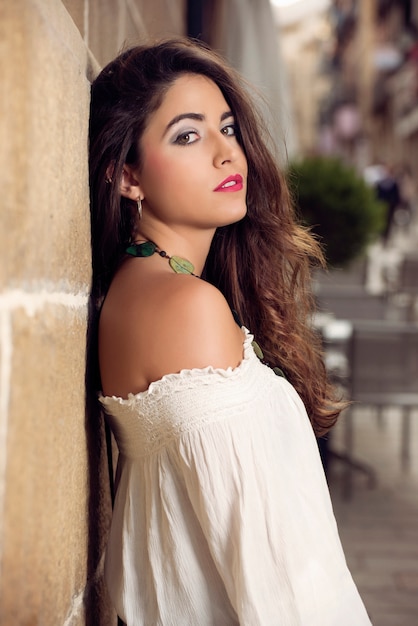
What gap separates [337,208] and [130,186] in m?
2.74

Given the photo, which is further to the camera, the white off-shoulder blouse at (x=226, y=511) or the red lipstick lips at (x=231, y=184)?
the red lipstick lips at (x=231, y=184)

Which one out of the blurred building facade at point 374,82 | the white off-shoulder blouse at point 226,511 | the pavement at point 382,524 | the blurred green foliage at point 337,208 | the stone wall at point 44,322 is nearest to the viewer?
the stone wall at point 44,322

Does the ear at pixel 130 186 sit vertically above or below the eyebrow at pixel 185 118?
below

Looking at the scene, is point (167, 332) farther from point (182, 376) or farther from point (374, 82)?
point (374, 82)

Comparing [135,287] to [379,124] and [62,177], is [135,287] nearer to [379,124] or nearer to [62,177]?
[62,177]

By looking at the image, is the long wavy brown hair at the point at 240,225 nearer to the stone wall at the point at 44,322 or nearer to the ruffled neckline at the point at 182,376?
the stone wall at the point at 44,322

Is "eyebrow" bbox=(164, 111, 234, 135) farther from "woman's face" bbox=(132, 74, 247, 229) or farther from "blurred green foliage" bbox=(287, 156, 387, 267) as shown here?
"blurred green foliage" bbox=(287, 156, 387, 267)

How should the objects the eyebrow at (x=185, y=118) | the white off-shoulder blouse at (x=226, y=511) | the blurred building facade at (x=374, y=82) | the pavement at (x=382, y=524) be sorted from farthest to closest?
the blurred building facade at (x=374, y=82)
the pavement at (x=382, y=524)
the eyebrow at (x=185, y=118)
the white off-shoulder blouse at (x=226, y=511)

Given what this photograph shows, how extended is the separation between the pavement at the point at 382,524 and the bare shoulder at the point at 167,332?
75.4 inches

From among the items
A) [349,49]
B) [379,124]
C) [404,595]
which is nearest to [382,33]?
[379,124]

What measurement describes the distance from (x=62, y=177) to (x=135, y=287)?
281 millimetres

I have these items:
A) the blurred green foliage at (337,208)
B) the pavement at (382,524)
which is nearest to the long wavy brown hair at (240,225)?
the pavement at (382,524)

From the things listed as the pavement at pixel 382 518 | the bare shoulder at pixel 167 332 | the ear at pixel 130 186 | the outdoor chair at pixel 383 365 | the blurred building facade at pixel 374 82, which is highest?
the blurred building facade at pixel 374 82

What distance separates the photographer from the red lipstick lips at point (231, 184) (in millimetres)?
1364
